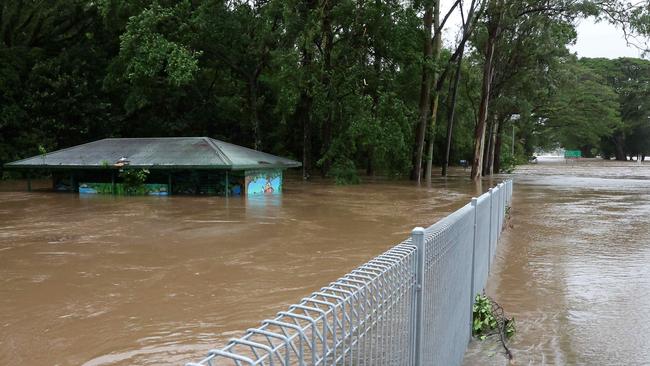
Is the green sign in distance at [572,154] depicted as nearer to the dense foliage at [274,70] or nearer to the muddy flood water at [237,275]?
the dense foliage at [274,70]

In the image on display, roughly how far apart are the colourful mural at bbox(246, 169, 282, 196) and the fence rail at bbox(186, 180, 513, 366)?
1891 centimetres

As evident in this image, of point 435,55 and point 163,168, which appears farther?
point 435,55

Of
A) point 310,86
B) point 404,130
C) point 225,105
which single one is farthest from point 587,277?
point 225,105

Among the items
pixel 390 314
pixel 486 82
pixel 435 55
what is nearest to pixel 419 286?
pixel 390 314

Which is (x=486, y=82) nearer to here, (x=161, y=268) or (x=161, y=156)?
(x=161, y=156)

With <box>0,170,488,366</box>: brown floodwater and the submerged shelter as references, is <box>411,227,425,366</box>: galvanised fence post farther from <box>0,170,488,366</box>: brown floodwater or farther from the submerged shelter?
the submerged shelter

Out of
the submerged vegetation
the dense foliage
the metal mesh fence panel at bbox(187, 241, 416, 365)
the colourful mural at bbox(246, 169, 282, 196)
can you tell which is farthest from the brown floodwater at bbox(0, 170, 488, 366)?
the dense foliage

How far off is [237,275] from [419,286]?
6.02 metres

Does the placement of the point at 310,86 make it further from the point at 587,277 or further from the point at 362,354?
the point at 362,354

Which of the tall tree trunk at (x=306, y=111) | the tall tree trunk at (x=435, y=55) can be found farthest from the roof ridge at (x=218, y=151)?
the tall tree trunk at (x=435, y=55)

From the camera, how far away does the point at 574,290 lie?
325 inches

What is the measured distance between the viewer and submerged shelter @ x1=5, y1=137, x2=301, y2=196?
23.2 metres

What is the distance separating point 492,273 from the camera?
9500mm

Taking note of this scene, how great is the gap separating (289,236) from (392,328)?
396 inches
